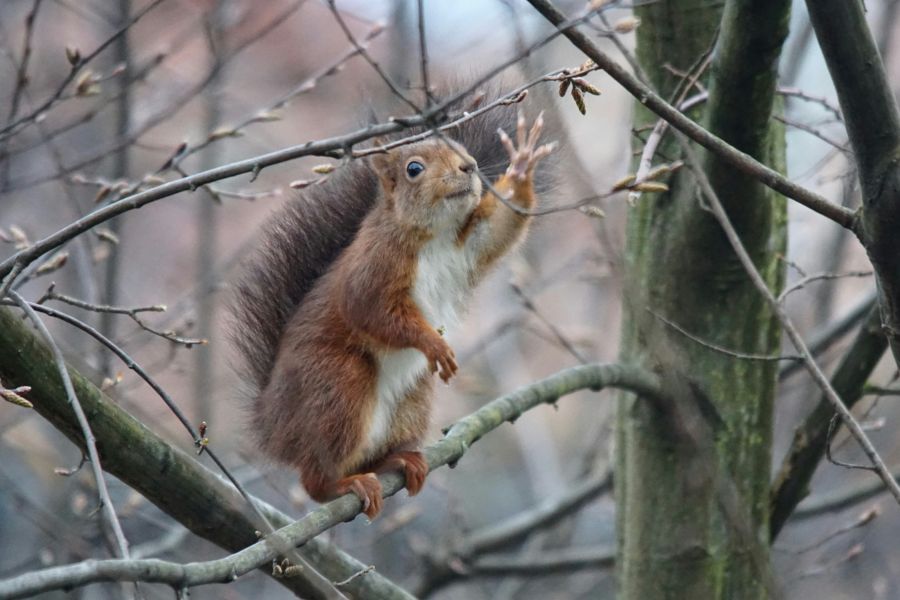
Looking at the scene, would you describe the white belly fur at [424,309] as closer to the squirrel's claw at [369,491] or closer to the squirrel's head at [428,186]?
the squirrel's head at [428,186]

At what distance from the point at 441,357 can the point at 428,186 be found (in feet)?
1.72

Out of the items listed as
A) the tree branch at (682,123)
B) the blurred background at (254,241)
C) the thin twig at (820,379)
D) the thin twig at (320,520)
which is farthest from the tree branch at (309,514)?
the tree branch at (682,123)

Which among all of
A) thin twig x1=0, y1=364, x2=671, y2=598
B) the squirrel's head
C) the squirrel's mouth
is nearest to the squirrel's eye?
the squirrel's head

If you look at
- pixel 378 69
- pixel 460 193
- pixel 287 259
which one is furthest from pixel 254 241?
pixel 378 69

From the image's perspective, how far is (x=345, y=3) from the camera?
523 cm

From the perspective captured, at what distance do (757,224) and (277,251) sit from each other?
127cm

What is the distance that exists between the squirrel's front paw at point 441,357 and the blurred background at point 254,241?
428mm

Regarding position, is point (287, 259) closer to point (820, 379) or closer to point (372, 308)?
point (372, 308)

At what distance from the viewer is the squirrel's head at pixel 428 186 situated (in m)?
2.78

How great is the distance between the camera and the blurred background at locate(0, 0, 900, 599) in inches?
117

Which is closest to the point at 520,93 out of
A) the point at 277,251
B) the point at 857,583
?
the point at 277,251

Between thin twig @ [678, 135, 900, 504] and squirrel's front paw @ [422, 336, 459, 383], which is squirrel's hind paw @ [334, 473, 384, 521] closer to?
squirrel's front paw @ [422, 336, 459, 383]

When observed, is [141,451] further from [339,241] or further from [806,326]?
[806,326]

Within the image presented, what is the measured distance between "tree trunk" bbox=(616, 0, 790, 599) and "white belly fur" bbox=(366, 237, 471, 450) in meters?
0.47
